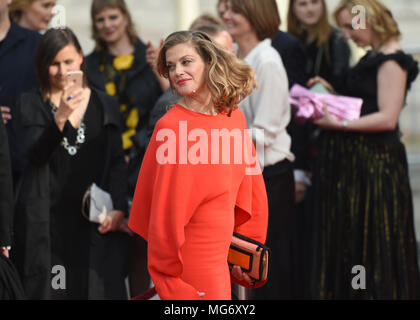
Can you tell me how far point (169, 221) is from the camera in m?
2.59

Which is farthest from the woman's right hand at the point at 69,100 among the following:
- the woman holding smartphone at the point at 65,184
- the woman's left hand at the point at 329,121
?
the woman's left hand at the point at 329,121

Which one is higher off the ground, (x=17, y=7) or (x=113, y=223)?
(x=17, y=7)

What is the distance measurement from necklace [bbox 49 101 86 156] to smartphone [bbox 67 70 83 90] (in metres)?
0.18

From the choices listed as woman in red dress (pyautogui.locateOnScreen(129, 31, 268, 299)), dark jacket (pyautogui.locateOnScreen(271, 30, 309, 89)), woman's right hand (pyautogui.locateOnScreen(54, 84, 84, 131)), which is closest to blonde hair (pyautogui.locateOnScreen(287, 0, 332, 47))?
dark jacket (pyautogui.locateOnScreen(271, 30, 309, 89))

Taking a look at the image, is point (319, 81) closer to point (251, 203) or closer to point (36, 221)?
point (251, 203)

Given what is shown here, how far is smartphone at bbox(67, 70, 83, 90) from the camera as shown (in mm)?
3805

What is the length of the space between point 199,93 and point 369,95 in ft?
6.17

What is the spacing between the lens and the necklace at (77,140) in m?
3.84

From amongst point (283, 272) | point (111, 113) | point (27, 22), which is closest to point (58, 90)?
point (111, 113)

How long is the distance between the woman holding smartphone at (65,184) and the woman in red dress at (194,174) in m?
1.11

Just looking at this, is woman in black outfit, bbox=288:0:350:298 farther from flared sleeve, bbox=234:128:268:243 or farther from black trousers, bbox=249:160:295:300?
flared sleeve, bbox=234:128:268:243

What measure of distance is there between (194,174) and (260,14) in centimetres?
173

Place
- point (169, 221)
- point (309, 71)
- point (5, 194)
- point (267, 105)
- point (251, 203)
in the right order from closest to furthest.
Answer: point (169, 221) → point (251, 203) → point (5, 194) → point (267, 105) → point (309, 71)

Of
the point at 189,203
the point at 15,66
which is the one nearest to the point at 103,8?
the point at 15,66
